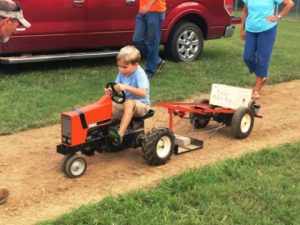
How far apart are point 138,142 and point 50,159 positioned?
851mm

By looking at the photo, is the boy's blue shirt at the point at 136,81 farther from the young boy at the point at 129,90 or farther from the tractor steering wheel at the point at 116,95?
the tractor steering wheel at the point at 116,95

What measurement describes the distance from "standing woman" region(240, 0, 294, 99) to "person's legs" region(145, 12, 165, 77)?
1.48 meters

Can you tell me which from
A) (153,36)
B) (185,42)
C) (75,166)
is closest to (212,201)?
(75,166)

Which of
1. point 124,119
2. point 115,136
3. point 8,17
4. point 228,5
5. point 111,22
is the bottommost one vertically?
point 115,136

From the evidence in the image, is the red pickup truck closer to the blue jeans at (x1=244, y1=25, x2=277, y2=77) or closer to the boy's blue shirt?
the blue jeans at (x1=244, y1=25, x2=277, y2=77)

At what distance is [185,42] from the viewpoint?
33.4ft

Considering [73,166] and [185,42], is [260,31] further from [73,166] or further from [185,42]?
[73,166]

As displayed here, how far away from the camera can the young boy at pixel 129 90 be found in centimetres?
489

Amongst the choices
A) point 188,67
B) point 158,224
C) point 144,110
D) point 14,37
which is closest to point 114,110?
point 144,110

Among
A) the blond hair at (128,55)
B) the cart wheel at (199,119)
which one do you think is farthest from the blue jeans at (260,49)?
the blond hair at (128,55)

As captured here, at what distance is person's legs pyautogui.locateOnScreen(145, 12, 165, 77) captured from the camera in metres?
8.39

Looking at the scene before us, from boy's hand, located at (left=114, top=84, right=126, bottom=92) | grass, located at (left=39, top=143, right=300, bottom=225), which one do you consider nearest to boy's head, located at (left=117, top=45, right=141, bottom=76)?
boy's hand, located at (left=114, top=84, right=126, bottom=92)

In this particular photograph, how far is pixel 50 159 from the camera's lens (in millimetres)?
5180

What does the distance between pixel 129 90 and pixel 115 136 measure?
0.43 m
